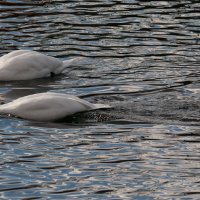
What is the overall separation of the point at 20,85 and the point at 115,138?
12.3ft

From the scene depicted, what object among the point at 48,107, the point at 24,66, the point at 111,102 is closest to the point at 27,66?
the point at 24,66

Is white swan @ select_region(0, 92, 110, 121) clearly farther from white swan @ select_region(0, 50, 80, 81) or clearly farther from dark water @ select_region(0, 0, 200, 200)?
white swan @ select_region(0, 50, 80, 81)

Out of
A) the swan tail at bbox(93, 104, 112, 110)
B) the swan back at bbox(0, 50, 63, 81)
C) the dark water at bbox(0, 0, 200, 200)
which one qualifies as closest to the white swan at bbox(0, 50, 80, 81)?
the swan back at bbox(0, 50, 63, 81)

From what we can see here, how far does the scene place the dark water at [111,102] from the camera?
10.0 metres

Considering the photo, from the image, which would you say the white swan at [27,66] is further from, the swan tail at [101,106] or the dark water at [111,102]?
the swan tail at [101,106]

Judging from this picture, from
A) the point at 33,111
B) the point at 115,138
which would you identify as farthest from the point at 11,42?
the point at 115,138

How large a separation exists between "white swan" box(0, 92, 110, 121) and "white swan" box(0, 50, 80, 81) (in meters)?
2.60

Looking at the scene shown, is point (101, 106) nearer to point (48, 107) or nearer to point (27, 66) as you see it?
point (48, 107)

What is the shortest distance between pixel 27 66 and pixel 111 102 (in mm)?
2365

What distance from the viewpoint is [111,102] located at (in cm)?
1341

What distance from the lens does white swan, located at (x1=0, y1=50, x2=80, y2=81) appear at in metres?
15.2

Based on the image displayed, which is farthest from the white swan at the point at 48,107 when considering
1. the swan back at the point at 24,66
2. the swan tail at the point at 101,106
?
the swan back at the point at 24,66

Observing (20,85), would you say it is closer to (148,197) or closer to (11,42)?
(11,42)

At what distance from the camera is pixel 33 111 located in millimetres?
12500
